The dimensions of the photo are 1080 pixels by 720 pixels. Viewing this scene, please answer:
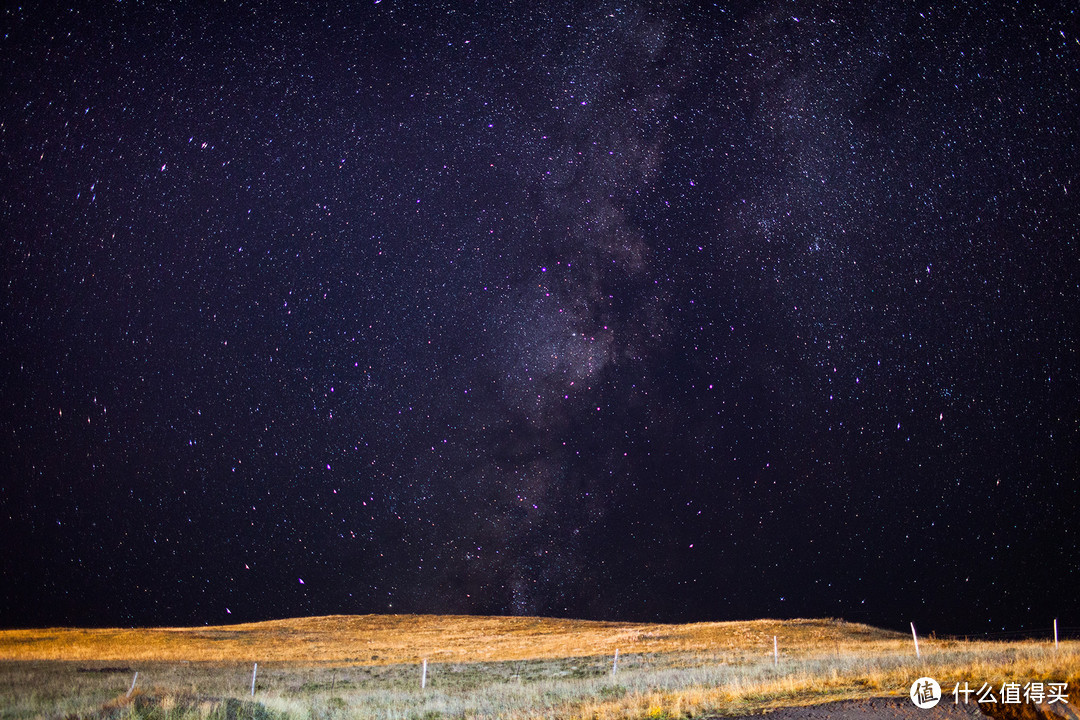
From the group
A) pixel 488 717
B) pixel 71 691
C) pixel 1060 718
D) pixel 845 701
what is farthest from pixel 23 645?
pixel 1060 718

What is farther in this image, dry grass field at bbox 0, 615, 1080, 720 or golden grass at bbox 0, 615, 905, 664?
golden grass at bbox 0, 615, 905, 664

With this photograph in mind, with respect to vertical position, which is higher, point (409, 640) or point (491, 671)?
point (491, 671)

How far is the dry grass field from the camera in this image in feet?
30.8

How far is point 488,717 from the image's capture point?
9641 millimetres

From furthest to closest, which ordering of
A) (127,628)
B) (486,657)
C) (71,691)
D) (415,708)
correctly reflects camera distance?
(127,628), (486,657), (71,691), (415,708)

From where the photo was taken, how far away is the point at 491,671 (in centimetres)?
1883

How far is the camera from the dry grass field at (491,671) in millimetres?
9375

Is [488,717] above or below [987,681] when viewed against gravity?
below

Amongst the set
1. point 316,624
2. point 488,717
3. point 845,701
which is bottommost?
point 316,624

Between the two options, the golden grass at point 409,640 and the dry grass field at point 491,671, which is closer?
the dry grass field at point 491,671

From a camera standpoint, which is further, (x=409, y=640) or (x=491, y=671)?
(x=409, y=640)

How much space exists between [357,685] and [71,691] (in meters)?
6.00

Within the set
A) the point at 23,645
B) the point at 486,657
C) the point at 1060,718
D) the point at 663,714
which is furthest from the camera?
the point at 23,645

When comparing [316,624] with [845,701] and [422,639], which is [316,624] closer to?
[422,639]
